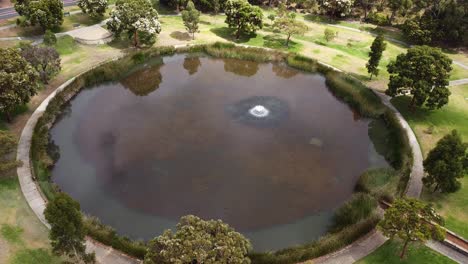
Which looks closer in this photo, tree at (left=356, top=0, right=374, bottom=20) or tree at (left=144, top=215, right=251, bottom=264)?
tree at (left=144, top=215, right=251, bottom=264)

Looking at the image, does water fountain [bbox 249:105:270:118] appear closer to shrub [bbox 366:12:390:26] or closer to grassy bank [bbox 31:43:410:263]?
grassy bank [bbox 31:43:410:263]

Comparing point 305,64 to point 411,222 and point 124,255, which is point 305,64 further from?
point 124,255

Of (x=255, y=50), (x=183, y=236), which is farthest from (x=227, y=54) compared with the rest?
(x=183, y=236)

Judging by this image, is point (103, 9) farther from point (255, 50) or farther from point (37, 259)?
point (37, 259)

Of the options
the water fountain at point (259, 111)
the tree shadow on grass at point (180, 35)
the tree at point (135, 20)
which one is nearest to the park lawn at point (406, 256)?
the water fountain at point (259, 111)

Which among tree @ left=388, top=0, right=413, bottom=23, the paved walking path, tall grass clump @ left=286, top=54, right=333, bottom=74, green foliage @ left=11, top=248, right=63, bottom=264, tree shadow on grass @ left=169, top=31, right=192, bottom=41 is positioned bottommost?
green foliage @ left=11, top=248, right=63, bottom=264

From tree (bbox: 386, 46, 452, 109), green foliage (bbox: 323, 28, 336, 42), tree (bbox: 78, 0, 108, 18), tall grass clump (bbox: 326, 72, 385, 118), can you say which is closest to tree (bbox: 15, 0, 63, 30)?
tree (bbox: 78, 0, 108, 18)

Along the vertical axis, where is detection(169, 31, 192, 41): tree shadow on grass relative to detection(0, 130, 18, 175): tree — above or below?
above
